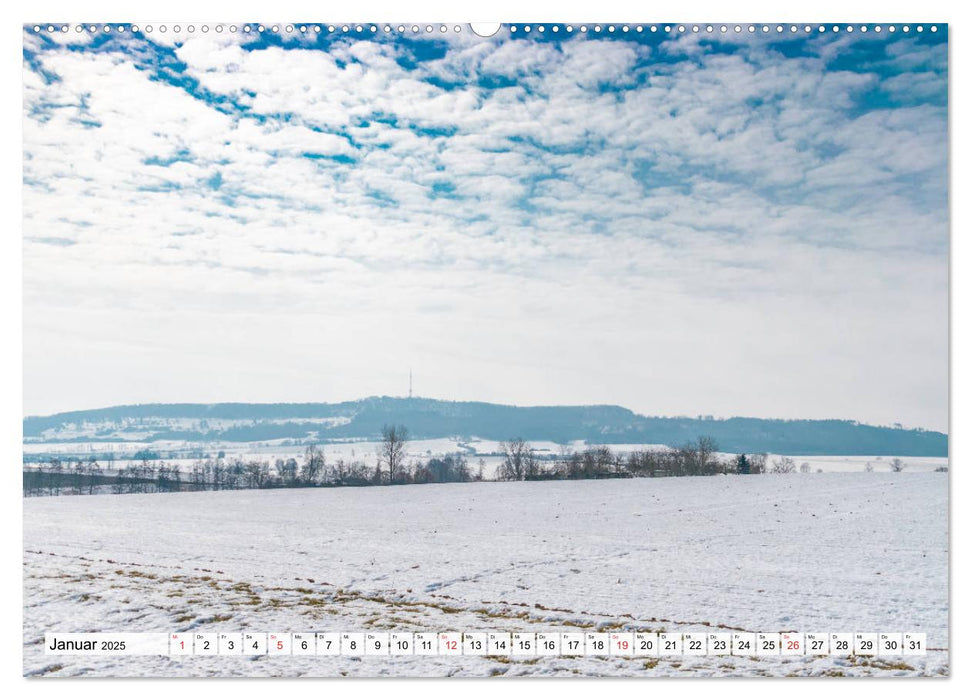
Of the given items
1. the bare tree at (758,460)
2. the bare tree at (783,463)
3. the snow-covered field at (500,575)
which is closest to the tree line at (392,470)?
the bare tree at (758,460)

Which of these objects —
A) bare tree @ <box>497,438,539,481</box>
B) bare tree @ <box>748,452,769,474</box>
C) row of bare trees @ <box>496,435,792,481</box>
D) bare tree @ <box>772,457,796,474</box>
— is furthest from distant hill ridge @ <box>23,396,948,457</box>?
row of bare trees @ <box>496,435,792,481</box>

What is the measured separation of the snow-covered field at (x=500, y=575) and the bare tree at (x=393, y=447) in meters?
2.19

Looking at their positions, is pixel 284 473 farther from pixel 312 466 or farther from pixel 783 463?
pixel 783 463

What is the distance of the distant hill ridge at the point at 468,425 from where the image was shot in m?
11.8

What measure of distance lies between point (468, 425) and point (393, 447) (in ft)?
33.7

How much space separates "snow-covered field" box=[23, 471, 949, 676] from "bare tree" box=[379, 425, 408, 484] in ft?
7.19

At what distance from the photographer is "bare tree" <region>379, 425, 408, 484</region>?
18598 millimetres

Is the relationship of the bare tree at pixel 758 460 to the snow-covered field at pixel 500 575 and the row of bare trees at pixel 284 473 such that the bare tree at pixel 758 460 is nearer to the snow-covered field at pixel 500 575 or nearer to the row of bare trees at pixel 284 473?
the snow-covered field at pixel 500 575

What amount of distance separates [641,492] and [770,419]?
1632 centimetres

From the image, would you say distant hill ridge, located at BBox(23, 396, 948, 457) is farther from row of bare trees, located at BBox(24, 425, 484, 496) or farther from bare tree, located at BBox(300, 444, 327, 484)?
bare tree, located at BBox(300, 444, 327, 484)

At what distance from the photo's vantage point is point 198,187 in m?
8.84

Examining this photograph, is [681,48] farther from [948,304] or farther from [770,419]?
[770,419]

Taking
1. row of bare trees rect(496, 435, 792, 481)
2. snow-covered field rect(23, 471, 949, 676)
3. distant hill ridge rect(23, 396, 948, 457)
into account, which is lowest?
Answer: snow-covered field rect(23, 471, 949, 676)

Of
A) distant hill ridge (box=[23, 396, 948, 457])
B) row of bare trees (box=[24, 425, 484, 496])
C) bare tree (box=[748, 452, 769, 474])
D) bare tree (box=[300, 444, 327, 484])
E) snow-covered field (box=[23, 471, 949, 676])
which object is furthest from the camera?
bare tree (box=[300, 444, 327, 484])
